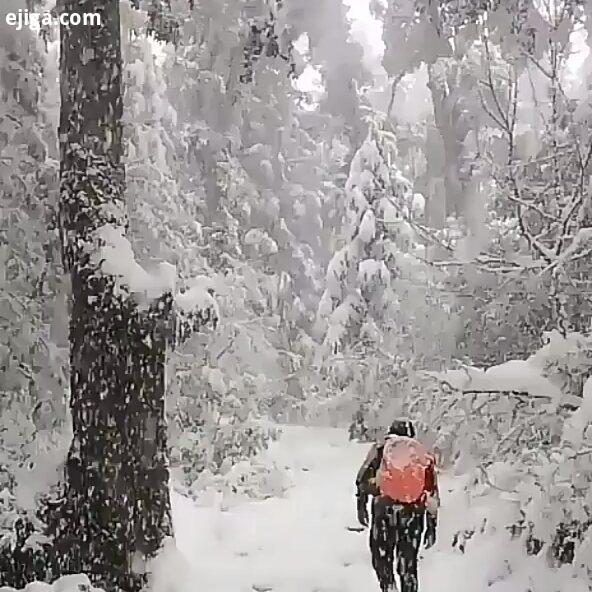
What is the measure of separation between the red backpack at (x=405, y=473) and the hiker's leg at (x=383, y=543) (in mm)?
67

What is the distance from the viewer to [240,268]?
511 centimetres

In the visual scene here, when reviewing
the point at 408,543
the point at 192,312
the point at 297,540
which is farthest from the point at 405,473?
the point at 192,312

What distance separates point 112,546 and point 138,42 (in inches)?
83.8

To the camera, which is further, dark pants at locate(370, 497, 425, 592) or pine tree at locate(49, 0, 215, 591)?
pine tree at locate(49, 0, 215, 591)

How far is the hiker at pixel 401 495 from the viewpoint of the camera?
3234mm

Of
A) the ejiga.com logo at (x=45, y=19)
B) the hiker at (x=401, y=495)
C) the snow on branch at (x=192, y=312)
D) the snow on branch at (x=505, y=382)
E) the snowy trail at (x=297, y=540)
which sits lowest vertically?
the snowy trail at (x=297, y=540)

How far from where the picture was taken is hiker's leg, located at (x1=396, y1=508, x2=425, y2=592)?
129 inches

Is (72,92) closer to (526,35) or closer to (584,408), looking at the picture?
(526,35)

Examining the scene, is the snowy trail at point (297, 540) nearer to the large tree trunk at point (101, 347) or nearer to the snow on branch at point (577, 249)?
the large tree trunk at point (101, 347)

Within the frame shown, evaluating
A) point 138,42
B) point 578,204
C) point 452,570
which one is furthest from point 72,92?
point 452,570

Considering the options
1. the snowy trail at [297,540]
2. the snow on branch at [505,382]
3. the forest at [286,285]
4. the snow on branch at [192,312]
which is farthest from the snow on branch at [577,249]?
the snow on branch at [192,312]

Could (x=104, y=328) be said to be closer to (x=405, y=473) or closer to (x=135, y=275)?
(x=135, y=275)

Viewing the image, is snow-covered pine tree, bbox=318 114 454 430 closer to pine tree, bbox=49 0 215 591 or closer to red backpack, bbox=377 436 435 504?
red backpack, bbox=377 436 435 504

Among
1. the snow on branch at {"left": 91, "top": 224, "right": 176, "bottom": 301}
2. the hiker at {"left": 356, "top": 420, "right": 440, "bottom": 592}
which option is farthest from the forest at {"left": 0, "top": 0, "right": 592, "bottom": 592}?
the hiker at {"left": 356, "top": 420, "right": 440, "bottom": 592}
